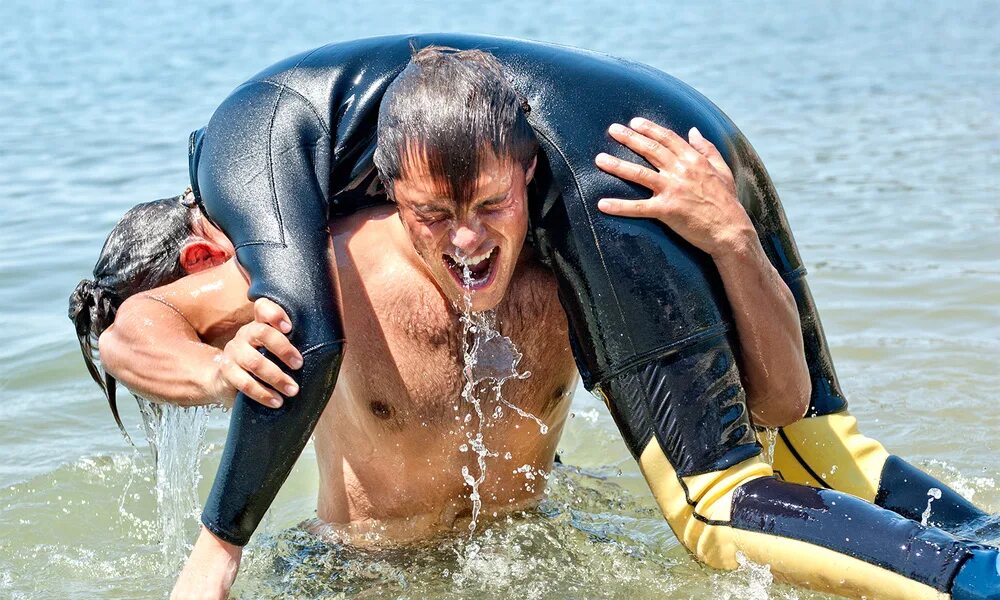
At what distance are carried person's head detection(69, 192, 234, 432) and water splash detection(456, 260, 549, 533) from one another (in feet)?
2.79

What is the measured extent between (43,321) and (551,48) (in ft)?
14.8

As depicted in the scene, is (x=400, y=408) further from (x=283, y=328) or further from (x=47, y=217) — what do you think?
(x=47, y=217)

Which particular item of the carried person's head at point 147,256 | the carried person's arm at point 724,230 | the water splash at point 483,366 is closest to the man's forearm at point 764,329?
the carried person's arm at point 724,230

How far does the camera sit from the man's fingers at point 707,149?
3455mm

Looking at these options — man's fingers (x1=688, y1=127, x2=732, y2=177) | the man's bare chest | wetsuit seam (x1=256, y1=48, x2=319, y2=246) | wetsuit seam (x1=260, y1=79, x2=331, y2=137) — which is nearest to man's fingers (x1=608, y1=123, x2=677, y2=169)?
man's fingers (x1=688, y1=127, x2=732, y2=177)

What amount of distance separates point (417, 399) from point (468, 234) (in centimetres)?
73

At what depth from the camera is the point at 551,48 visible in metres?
Result: 3.67

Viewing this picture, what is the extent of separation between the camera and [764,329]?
345 centimetres

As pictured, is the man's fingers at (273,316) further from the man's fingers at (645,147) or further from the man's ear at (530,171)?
the man's fingers at (645,147)

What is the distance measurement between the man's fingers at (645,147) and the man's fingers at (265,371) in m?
1.08

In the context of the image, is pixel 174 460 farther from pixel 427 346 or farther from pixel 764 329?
pixel 764 329

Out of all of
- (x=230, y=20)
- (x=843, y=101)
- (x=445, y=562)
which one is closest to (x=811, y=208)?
(x=843, y=101)

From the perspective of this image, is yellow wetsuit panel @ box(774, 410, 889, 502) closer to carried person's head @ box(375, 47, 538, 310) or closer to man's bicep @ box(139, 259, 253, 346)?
carried person's head @ box(375, 47, 538, 310)

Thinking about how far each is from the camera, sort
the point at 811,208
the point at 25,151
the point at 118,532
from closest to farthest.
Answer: the point at 118,532 → the point at 811,208 → the point at 25,151
